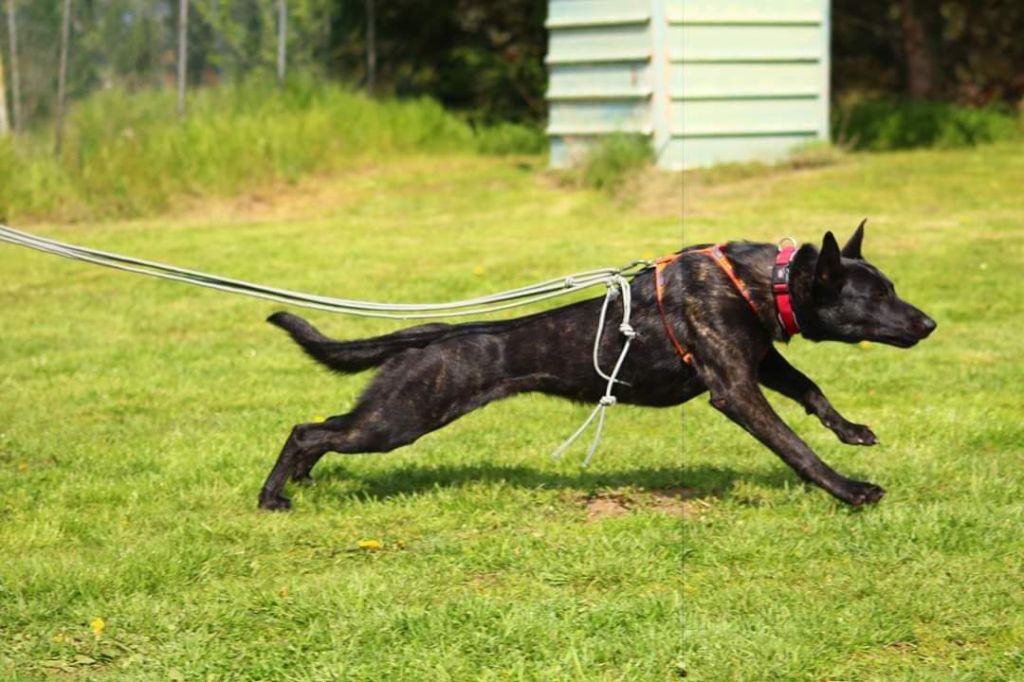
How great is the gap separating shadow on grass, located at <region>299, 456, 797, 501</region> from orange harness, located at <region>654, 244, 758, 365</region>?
0.78 meters

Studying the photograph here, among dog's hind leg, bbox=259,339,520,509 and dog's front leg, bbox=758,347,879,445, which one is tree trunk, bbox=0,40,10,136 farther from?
dog's front leg, bbox=758,347,879,445

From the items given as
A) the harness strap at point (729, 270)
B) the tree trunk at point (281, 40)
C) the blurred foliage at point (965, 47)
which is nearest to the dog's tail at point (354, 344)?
the harness strap at point (729, 270)

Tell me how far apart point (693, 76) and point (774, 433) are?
11.2 metres

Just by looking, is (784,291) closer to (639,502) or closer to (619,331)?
(619,331)

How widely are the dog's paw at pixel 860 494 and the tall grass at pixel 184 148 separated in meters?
12.0

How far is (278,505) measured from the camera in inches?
259

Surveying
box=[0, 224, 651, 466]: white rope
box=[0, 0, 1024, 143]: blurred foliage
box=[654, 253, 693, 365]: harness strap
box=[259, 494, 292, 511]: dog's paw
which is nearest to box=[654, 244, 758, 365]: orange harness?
box=[654, 253, 693, 365]: harness strap

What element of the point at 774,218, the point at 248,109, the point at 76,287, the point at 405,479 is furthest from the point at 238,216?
the point at 405,479

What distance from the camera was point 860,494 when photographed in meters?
6.14

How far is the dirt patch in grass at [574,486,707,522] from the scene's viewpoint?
6.48 m

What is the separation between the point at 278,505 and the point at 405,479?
783mm

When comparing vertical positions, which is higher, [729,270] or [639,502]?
[729,270]

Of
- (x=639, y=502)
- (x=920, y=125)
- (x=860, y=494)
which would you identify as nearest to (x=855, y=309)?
(x=860, y=494)

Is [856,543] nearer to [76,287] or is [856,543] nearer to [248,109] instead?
[76,287]
